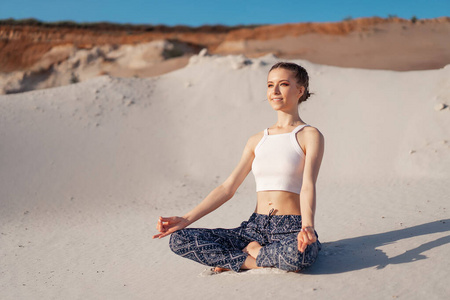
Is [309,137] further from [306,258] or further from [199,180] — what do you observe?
[199,180]

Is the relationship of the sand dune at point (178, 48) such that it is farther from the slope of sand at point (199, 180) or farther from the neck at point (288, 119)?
the neck at point (288, 119)

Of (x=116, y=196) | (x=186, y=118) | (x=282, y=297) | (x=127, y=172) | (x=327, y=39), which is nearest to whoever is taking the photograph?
(x=282, y=297)

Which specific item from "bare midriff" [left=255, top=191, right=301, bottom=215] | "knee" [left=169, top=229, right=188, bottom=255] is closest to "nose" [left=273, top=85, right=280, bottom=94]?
"bare midriff" [left=255, top=191, right=301, bottom=215]

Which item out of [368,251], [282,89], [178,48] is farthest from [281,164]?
[178,48]

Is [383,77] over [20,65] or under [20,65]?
under

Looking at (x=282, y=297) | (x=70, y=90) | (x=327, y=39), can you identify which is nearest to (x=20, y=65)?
(x=327, y=39)

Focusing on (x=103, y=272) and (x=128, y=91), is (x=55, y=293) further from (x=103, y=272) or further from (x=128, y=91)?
(x=128, y=91)

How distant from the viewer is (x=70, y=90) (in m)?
11.3

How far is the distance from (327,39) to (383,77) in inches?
706

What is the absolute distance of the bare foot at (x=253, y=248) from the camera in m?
3.23

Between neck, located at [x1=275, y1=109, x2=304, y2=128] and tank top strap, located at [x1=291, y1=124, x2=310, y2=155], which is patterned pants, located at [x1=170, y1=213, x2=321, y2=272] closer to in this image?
tank top strap, located at [x1=291, y1=124, x2=310, y2=155]

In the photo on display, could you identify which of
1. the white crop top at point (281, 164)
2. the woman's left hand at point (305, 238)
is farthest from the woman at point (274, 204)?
the woman's left hand at point (305, 238)

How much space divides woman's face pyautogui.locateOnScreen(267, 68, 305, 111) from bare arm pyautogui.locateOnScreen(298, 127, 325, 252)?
26 centimetres

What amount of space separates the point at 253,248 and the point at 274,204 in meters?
0.32
